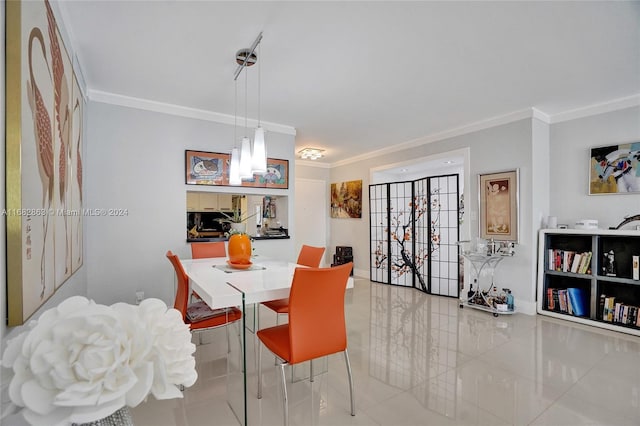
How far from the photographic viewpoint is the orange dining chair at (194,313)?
2.14 metres

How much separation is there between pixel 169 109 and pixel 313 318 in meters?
3.18

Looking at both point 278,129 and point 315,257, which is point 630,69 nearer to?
point 315,257

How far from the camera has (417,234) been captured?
5336 millimetres

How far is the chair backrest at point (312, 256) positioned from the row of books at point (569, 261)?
300cm

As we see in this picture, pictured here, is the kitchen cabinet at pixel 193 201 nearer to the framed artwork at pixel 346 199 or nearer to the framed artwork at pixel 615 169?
the framed artwork at pixel 346 199

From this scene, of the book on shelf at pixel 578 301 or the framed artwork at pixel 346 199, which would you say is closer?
the book on shelf at pixel 578 301

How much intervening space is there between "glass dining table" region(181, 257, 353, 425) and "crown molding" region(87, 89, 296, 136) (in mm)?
1933

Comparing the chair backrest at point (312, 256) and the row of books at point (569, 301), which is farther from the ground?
the chair backrest at point (312, 256)

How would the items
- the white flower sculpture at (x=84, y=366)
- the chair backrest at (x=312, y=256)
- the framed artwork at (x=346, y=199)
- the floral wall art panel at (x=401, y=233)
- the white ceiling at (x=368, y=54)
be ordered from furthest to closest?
the framed artwork at (x=346, y=199) → the floral wall art panel at (x=401, y=233) → the chair backrest at (x=312, y=256) → the white ceiling at (x=368, y=54) → the white flower sculpture at (x=84, y=366)

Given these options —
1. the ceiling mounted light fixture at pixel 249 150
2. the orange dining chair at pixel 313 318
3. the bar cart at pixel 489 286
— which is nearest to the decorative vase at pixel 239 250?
the ceiling mounted light fixture at pixel 249 150

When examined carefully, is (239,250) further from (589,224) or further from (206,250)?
(589,224)

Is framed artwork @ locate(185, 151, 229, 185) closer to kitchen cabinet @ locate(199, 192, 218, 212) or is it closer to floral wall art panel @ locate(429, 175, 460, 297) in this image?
kitchen cabinet @ locate(199, 192, 218, 212)

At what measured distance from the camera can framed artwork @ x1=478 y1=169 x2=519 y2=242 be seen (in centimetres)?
396

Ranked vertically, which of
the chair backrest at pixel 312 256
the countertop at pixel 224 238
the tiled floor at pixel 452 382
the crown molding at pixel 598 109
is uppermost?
the crown molding at pixel 598 109
